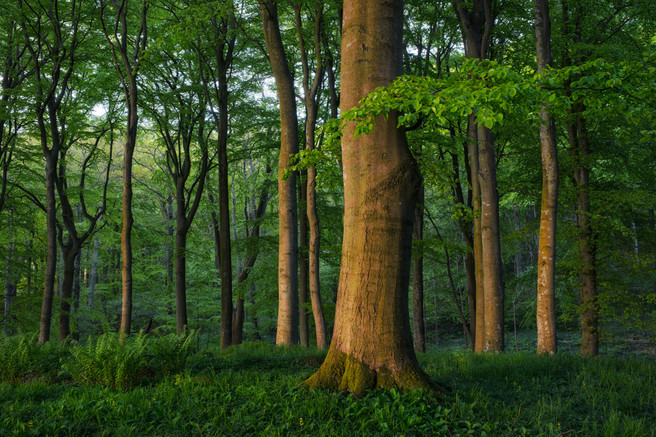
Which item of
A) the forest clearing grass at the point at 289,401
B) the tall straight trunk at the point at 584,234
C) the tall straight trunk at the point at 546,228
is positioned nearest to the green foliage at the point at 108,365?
the forest clearing grass at the point at 289,401

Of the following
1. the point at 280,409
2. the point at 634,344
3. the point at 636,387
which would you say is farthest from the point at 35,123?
the point at 634,344

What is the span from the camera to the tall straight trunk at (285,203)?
9.50 meters

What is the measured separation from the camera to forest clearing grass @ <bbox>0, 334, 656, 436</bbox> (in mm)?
3707

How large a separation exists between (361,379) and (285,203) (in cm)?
591

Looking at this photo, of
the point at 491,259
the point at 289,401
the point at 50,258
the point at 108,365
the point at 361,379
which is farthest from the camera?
the point at 50,258

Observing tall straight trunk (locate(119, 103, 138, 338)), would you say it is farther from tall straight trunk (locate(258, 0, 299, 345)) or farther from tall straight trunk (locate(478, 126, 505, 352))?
tall straight trunk (locate(478, 126, 505, 352))

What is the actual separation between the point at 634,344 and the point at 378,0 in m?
23.8

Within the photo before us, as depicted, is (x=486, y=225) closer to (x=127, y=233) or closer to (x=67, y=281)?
(x=127, y=233)

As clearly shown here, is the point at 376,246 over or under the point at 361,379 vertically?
over

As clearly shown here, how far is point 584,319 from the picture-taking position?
1185cm

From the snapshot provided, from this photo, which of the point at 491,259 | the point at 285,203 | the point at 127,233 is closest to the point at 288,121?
the point at 285,203

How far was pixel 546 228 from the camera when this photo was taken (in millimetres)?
8906

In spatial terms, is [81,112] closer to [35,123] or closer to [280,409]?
[35,123]

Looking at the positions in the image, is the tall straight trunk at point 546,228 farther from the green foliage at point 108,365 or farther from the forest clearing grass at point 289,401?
the green foliage at point 108,365
